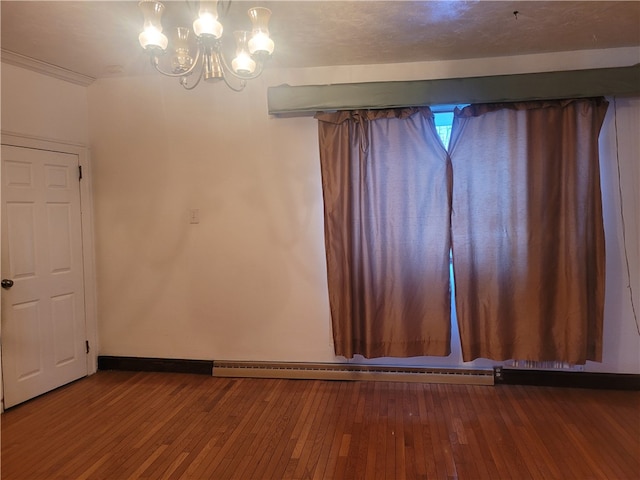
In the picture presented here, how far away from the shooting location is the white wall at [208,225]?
11.0 ft

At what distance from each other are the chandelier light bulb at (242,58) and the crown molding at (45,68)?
2012mm

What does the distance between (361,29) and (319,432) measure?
2578 millimetres

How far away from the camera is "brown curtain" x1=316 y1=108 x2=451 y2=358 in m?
3.08

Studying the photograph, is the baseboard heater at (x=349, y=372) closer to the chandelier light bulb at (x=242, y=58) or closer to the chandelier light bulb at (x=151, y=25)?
the chandelier light bulb at (x=242, y=58)

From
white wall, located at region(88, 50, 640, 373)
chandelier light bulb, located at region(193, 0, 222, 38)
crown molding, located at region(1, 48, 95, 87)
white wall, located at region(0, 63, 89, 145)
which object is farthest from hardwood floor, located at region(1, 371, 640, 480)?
crown molding, located at region(1, 48, 95, 87)

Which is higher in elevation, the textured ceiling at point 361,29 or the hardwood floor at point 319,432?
the textured ceiling at point 361,29

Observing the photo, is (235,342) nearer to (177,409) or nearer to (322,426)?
(177,409)

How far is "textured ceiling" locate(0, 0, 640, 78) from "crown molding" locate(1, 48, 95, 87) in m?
0.07

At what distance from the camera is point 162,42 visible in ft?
6.01

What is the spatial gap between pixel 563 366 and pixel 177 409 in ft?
9.54

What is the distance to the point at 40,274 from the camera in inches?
126

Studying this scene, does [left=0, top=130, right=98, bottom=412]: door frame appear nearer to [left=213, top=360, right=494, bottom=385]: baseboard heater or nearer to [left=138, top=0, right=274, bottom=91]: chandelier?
[left=213, top=360, right=494, bottom=385]: baseboard heater

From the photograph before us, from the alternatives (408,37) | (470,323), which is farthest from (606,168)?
(408,37)

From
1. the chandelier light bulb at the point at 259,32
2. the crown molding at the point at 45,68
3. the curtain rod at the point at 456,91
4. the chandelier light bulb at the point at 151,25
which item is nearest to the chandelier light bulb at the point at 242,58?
the chandelier light bulb at the point at 259,32
